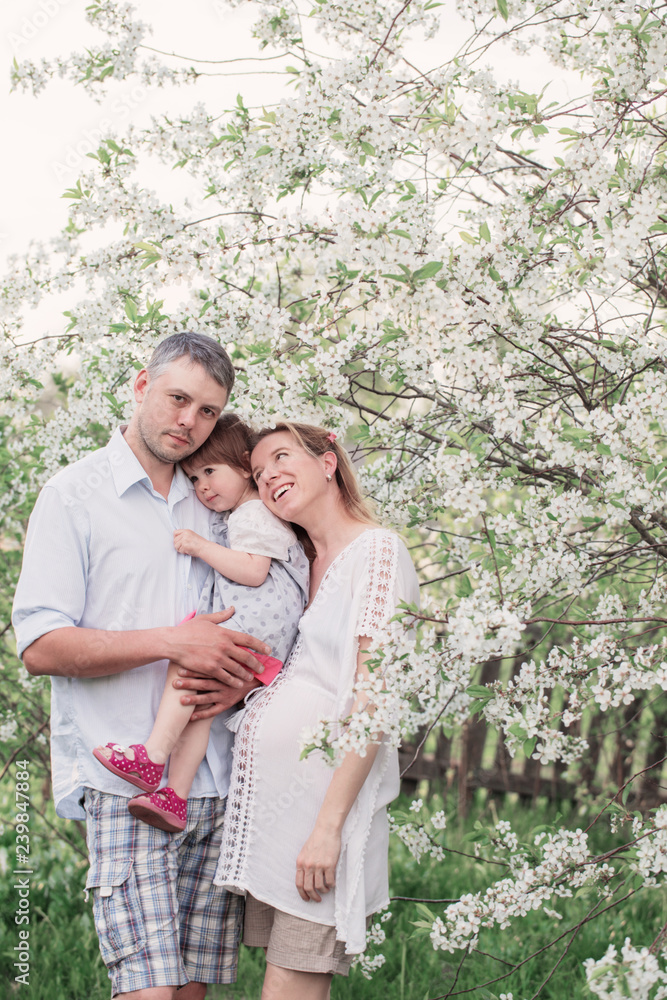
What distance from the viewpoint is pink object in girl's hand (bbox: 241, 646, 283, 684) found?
7.06ft

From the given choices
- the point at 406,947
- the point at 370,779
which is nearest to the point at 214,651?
the point at 370,779

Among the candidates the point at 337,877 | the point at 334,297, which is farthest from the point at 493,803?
the point at 334,297

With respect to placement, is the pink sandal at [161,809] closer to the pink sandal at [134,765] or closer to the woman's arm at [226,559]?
the pink sandal at [134,765]

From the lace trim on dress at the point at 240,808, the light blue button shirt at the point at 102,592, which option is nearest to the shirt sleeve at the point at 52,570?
the light blue button shirt at the point at 102,592

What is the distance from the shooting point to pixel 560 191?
2.41 meters

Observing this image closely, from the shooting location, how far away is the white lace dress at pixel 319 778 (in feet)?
6.37

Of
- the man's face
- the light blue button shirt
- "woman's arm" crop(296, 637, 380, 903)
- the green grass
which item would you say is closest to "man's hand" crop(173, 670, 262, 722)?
the light blue button shirt

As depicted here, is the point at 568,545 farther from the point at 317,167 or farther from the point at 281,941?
the point at 317,167

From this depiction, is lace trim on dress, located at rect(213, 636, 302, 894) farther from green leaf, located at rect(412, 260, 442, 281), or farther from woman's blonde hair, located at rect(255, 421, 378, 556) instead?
green leaf, located at rect(412, 260, 442, 281)

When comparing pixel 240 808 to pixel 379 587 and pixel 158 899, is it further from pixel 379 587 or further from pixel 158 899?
pixel 379 587

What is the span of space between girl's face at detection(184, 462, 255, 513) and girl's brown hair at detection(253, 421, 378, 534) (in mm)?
123

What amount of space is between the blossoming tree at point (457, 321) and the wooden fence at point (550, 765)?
2253 mm

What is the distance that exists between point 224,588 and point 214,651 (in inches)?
11.2

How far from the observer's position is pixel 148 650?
6.35ft
